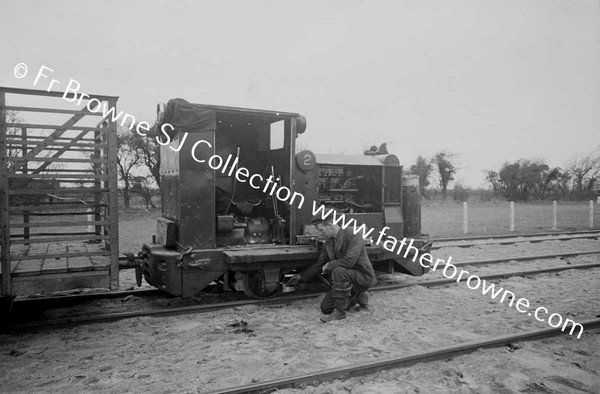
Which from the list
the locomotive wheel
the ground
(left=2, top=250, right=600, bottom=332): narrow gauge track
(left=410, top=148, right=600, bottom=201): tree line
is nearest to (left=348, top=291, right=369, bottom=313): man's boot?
the ground

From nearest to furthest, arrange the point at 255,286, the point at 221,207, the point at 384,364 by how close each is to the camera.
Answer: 1. the point at 384,364
2. the point at 255,286
3. the point at 221,207

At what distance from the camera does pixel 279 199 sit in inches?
303

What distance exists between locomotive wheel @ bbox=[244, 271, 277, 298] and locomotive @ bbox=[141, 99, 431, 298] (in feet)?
0.05

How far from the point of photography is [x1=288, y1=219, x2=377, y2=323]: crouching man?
20.7 feet

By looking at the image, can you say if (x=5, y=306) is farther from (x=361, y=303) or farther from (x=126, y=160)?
(x=126, y=160)

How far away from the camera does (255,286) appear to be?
7.07 metres

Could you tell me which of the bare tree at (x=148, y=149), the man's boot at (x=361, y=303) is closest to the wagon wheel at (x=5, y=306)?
the man's boot at (x=361, y=303)

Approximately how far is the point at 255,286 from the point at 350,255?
61.5 inches

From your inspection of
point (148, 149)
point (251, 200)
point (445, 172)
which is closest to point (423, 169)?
point (445, 172)

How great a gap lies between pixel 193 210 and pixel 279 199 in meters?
1.56

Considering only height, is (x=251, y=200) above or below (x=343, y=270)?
above

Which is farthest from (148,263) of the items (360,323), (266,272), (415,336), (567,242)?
(567,242)

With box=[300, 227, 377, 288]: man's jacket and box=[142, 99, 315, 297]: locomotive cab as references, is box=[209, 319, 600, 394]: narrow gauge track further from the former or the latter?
box=[142, 99, 315, 297]: locomotive cab

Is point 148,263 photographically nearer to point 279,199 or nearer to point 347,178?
point 279,199
